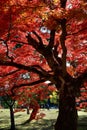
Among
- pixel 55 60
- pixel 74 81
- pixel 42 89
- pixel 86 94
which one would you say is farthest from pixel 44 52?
pixel 86 94

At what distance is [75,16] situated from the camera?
37.3 feet

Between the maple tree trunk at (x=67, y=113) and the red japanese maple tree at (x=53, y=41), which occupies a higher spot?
the red japanese maple tree at (x=53, y=41)

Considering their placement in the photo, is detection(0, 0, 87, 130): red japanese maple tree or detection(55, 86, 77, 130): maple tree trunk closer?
detection(0, 0, 87, 130): red japanese maple tree

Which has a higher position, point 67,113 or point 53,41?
point 53,41

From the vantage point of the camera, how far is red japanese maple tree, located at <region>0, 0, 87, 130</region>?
11516 millimetres

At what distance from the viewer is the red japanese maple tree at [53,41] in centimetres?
1152

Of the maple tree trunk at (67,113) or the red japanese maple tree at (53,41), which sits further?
the maple tree trunk at (67,113)

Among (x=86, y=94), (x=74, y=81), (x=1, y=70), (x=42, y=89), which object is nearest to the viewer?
(x=74, y=81)

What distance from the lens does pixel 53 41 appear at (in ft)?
47.4

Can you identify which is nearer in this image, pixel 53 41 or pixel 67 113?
pixel 67 113

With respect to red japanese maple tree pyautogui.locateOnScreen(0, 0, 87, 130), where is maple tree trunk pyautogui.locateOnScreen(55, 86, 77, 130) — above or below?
below

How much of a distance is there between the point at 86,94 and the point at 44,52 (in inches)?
375

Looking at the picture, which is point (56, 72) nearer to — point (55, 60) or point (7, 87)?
point (55, 60)

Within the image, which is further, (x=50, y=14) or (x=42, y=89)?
(x=42, y=89)
